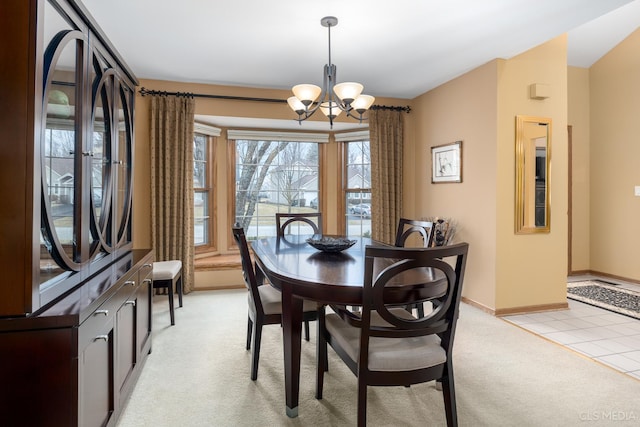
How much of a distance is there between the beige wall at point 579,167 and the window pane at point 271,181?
3.63 metres

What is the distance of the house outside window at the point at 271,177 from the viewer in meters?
4.98

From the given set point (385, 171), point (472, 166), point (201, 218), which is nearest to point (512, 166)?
point (472, 166)

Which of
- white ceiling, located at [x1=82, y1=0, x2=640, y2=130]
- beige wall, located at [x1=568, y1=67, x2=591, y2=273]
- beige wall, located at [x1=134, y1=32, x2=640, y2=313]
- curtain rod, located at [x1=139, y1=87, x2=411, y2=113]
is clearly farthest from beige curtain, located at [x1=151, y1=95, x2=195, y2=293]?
beige wall, located at [x1=568, y1=67, x2=591, y2=273]

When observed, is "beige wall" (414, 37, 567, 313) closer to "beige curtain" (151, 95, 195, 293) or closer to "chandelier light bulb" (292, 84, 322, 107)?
"chandelier light bulb" (292, 84, 322, 107)

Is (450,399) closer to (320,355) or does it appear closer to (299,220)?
(320,355)

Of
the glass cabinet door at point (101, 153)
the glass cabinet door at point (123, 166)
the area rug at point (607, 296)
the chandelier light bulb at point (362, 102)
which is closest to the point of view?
the glass cabinet door at point (101, 153)

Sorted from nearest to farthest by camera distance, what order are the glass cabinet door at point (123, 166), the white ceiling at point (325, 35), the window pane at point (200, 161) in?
the glass cabinet door at point (123, 166) → the white ceiling at point (325, 35) → the window pane at point (200, 161)

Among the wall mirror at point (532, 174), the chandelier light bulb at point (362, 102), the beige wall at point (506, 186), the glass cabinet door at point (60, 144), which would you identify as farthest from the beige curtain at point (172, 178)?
the wall mirror at point (532, 174)

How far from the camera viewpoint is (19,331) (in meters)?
1.18

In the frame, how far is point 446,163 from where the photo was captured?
4223mm

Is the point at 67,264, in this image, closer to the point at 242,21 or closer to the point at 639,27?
the point at 242,21

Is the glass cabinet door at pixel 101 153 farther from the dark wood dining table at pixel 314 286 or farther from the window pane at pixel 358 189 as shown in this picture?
the window pane at pixel 358 189

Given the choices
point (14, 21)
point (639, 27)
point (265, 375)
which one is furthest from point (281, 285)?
point (639, 27)

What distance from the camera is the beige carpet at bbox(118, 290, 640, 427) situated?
188 cm
